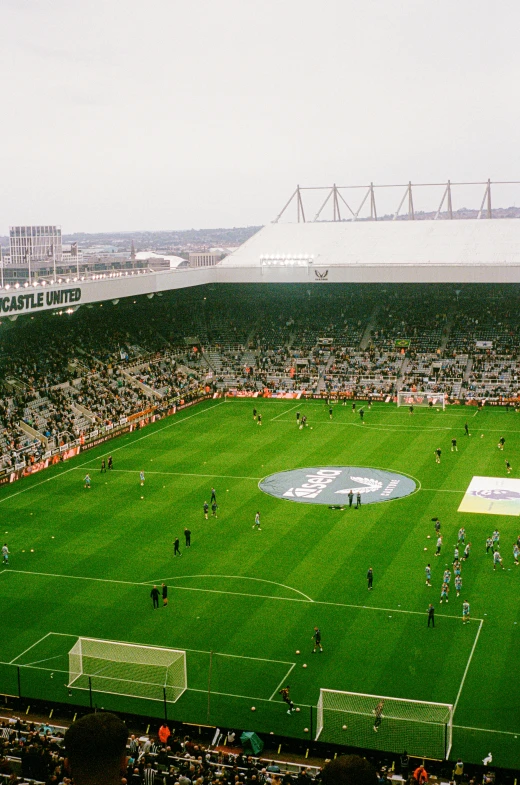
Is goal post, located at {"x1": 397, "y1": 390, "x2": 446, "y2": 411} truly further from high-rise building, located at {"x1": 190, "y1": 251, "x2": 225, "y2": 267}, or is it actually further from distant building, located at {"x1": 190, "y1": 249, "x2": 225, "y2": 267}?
high-rise building, located at {"x1": 190, "y1": 251, "x2": 225, "y2": 267}

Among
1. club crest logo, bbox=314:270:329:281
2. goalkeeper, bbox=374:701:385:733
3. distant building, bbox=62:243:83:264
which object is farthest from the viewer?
club crest logo, bbox=314:270:329:281

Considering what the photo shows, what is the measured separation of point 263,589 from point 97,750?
102ft

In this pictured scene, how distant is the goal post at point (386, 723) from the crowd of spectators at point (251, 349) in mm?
39370

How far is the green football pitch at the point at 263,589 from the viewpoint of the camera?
27984mm

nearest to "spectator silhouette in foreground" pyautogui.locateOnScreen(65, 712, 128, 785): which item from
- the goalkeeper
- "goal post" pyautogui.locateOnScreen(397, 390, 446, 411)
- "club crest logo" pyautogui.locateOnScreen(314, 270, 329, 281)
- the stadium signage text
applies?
the goalkeeper

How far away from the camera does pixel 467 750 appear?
2473 cm

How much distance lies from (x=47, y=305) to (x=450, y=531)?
35032mm

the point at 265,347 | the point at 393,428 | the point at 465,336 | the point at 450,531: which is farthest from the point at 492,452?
the point at 265,347

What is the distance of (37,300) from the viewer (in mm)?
62969

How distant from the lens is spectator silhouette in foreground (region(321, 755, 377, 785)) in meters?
5.20

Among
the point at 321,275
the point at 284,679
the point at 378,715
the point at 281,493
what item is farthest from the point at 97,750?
the point at 321,275

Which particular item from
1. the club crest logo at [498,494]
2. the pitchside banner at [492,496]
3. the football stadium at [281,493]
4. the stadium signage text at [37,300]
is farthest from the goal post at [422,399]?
the stadium signage text at [37,300]

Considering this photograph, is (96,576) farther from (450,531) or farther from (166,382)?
(166,382)

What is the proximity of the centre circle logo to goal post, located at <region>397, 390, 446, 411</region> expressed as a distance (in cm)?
2225
